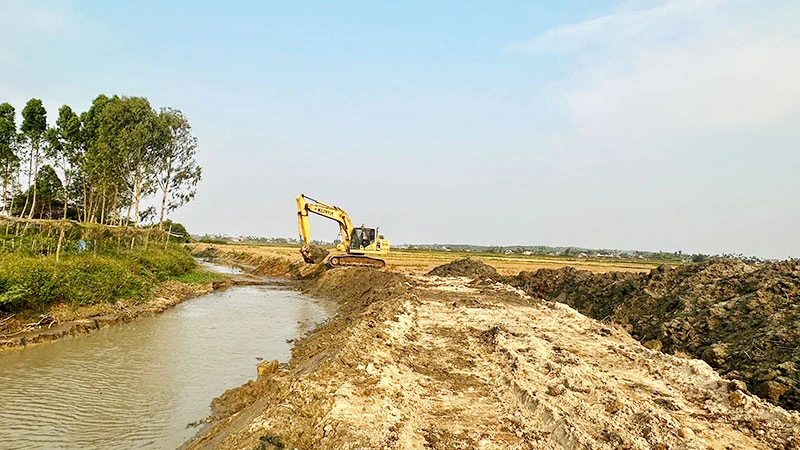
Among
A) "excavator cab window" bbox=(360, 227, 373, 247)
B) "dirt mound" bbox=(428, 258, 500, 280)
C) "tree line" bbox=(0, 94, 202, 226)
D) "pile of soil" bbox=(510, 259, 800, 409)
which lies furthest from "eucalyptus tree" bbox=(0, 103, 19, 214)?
"pile of soil" bbox=(510, 259, 800, 409)

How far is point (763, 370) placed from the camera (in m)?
8.41

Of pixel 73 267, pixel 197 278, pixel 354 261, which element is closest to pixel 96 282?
pixel 73 267

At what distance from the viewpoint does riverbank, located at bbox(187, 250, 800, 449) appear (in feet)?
17.5

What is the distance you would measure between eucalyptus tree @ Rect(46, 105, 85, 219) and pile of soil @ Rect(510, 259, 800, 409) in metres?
34.3

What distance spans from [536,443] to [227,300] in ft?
65.9

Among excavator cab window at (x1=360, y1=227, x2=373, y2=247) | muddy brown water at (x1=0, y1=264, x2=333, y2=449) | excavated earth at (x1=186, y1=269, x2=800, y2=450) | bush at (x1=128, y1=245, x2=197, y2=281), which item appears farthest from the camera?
excavator cab window at (x1=360, y1=227, x2=373, y2=247)

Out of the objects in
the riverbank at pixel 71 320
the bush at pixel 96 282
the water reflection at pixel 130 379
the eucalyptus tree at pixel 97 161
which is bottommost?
the water reflection at pixel 130 379

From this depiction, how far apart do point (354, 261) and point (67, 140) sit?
22153 mm

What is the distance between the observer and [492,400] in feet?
22.1

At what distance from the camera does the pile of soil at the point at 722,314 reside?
8.57m

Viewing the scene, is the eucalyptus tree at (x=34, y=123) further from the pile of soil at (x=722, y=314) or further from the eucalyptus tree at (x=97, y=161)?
the pile of soil at (x=722, y=314)

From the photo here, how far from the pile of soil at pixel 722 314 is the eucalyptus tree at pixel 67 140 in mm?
34298

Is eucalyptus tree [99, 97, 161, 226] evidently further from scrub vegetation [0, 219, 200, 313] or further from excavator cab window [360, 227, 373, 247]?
excavator cab window [360, 227, 373, 247]

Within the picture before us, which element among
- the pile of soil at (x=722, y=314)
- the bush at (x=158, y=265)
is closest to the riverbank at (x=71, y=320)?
the bush at (x=158, y=265)
